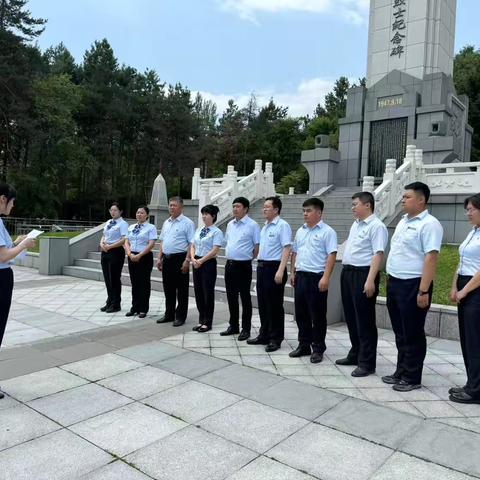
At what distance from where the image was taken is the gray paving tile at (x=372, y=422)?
2812mm

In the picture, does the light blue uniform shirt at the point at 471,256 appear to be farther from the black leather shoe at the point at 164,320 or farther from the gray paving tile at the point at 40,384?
the black leather shoe at the point at 164,320

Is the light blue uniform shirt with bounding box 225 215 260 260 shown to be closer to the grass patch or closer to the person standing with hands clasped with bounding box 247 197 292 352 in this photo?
the person standing with hands clasped with bounding box 247 197 292 352

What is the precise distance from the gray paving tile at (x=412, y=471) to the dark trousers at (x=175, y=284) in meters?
3.69

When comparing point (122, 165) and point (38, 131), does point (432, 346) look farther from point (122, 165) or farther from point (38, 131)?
point (122, 165)

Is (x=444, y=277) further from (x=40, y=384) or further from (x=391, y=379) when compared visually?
(x=40, y=384)

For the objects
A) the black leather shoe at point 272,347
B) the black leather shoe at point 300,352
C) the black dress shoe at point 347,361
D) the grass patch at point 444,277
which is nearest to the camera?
the black dress shoe at point 347,361

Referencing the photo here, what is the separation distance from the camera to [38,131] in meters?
26.2

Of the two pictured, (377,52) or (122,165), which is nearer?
(377,52)

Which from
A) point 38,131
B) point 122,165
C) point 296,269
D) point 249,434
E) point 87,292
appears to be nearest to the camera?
point 249,434

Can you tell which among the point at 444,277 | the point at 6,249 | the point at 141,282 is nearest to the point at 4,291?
the point at 6,249

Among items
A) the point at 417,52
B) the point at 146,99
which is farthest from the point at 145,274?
the point at 146,99

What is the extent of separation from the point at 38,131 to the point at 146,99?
10.5m

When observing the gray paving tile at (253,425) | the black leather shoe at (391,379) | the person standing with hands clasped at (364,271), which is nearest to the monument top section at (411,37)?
the person standing with hands clasped at (364,271)

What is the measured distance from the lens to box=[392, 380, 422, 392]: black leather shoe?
11.9 ft
